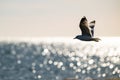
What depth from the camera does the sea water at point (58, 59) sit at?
2.14 metres

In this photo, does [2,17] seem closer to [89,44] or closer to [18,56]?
[18,56]

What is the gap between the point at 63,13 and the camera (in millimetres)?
2320

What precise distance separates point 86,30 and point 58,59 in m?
0.34

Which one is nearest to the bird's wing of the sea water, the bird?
the bird

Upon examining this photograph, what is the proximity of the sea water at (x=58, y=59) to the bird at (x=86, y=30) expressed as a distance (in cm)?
4

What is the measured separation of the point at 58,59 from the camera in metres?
2.23

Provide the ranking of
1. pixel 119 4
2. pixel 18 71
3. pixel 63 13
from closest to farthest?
pixel 18 71 < pixel 63 13 < pixel 119 4

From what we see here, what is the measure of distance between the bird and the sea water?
0.04 meters

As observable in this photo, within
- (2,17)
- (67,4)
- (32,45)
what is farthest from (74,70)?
(2,17)

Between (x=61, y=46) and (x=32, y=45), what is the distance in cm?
23

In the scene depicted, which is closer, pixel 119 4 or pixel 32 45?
pixel 32 45

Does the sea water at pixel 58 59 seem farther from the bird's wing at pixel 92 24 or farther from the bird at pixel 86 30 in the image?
the bird's wing at pixel 92 24

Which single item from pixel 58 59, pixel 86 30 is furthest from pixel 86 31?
pixel 58 59

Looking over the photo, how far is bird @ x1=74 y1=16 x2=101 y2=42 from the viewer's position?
2316 millimetres
